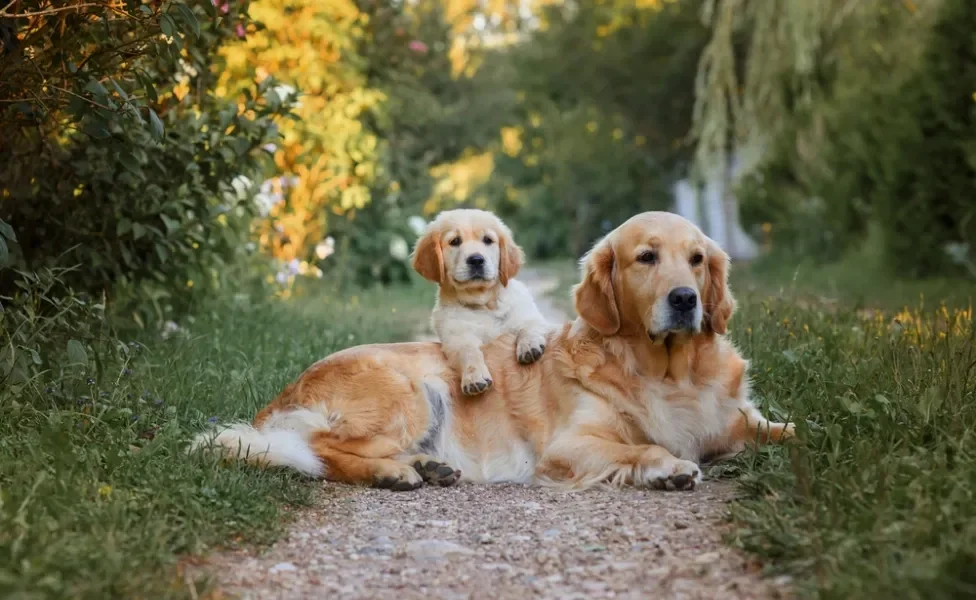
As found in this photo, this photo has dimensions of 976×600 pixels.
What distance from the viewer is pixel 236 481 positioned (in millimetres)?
3414

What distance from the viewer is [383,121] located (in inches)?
437

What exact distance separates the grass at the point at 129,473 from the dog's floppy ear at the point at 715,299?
5.28 feet

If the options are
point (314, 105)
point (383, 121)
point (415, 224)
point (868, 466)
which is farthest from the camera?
point (415, 224)

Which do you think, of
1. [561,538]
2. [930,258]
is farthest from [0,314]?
[930,258]

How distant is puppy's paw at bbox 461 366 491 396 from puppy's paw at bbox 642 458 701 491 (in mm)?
899

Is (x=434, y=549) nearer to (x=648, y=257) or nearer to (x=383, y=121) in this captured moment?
(x=648, y=257)

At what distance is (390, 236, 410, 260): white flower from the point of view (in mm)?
12242

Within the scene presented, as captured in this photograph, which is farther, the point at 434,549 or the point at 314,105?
the point at 314,105

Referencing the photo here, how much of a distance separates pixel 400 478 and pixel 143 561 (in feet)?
4.57

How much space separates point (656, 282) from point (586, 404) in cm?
56

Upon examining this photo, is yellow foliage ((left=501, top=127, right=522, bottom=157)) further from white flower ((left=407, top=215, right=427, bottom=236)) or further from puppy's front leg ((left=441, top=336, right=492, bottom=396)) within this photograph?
puppy's front leg ((left=441, top=336, right=492, bottom=396))

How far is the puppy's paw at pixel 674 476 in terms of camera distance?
12.1 feet

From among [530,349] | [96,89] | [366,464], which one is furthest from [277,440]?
[96,89]

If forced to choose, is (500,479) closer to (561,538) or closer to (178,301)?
(561,538)
